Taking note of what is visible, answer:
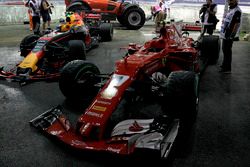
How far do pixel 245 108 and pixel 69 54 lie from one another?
3.85 metres

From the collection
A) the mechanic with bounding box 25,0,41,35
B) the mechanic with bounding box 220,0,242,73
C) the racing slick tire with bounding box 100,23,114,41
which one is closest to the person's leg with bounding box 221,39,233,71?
the mechanic with bounding box 220,0,242,73

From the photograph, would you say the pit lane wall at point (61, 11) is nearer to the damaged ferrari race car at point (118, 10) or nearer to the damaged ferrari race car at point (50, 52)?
the damaged ferrari race car at point (118, 10)

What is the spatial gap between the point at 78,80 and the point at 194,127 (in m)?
1.82

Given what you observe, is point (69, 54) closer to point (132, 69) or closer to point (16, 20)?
point (132, 69)

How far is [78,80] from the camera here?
4.43m

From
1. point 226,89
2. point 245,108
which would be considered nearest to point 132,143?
point 245,108

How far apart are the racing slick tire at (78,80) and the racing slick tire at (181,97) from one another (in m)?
1.36

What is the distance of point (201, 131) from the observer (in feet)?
12.4

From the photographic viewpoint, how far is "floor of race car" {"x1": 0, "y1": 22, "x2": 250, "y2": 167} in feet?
10.3

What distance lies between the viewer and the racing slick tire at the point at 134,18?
13.3m

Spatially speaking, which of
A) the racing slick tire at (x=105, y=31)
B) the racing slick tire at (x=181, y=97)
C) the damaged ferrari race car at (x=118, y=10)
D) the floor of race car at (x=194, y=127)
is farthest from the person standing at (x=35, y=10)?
the racing slick tire at (x=181, y=97)

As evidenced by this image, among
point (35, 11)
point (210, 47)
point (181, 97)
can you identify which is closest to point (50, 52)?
point (210, 47)

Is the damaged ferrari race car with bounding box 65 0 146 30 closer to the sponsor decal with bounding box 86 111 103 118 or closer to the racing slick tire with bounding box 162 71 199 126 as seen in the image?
the racing slick tire with bounding box 162 71 199 126

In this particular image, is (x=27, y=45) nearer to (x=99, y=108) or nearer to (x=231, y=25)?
(x=99, y=108)
